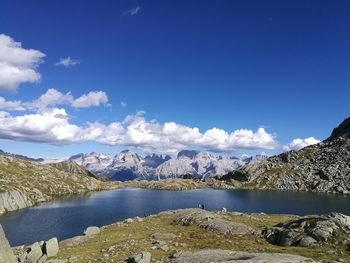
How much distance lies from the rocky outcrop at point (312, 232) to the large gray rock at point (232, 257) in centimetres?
852

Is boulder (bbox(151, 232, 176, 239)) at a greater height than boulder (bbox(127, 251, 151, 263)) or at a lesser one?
greater

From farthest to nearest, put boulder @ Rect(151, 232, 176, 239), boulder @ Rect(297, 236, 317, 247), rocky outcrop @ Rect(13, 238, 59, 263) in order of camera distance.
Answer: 1. boulder @ Rect(151, 232, 176, 239)
2. rocky outcrop @ Rect(13, 238, 59, 263)
3. boulder @ Rect(297, 236, 317, 247)

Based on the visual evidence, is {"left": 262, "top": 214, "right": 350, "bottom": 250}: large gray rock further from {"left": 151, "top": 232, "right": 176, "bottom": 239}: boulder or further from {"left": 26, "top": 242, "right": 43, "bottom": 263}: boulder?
{"left": 26, "top": 242, "right": 43, "bottom": 263}: boulder

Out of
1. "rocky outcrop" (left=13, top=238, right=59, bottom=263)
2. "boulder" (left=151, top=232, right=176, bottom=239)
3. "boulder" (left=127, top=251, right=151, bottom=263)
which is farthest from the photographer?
"boulder" (left=151, top=232, right=176, bottom=239)

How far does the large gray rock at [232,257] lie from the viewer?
3344 cm

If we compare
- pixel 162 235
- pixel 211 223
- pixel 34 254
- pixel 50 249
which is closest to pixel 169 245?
pixel 162 235

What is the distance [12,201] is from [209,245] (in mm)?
137689

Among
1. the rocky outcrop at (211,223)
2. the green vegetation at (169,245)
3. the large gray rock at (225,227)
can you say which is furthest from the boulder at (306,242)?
the large gray rock at (225,227)

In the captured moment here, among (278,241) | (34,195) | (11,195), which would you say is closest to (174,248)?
(278,241)

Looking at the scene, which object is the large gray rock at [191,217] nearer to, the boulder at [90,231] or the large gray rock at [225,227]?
the large gray rock at [225,227]

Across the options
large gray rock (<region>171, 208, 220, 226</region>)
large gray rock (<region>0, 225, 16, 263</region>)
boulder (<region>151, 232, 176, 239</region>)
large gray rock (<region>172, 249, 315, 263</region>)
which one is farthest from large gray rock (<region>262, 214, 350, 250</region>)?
large gray rock (<region>0, 225, 16, 263</region>)

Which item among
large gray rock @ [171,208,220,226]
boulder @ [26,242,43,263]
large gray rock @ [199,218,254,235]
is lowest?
boulder @ [26,242,43,263]

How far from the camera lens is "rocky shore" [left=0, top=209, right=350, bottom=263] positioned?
3753 cm

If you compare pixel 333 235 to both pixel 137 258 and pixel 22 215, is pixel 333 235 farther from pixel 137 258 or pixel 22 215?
pixel 22 215
